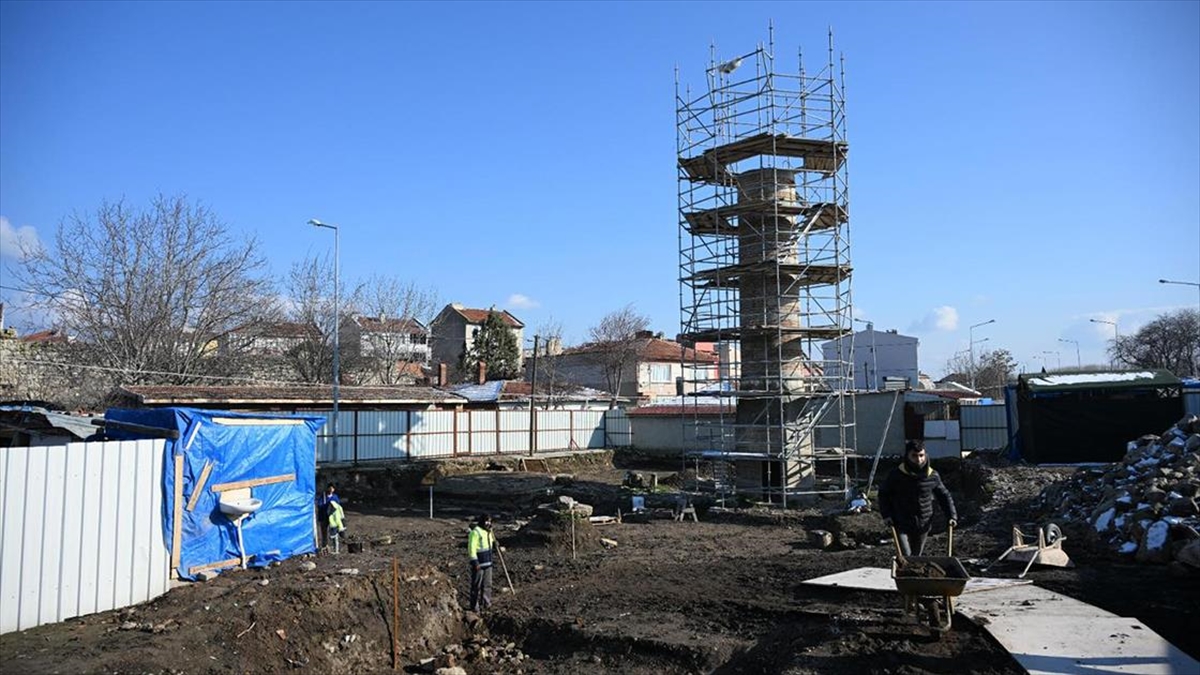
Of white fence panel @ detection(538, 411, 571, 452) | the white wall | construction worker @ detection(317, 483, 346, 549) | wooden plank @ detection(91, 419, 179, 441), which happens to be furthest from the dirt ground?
the white wall

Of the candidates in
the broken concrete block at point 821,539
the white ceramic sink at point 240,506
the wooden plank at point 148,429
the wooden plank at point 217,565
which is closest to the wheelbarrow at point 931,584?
the broken concrete block at point 821,539

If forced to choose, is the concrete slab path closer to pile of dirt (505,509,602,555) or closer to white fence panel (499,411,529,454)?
pile of dirt (505,509,602,555)

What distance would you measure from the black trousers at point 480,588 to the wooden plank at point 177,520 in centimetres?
397

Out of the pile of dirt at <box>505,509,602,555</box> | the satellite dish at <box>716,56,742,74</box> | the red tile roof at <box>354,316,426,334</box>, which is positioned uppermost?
the satellite dish at <box>716,56,742,74</box>

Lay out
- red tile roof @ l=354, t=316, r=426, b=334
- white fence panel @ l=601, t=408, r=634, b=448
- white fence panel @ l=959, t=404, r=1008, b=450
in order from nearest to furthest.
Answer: white fence panel @ l=959, t=404, r=1008, b=450
white fence panel @ l=601, t=408, r=634, b=448
red tile roof @ l=354, t=316, r=426, b=334

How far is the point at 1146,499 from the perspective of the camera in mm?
13695

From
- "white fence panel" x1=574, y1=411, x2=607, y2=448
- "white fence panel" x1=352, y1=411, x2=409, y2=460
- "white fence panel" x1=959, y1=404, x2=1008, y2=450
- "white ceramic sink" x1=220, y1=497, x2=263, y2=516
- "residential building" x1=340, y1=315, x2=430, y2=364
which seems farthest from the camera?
"residential building" x1=340, y1=315, x2=430, y2=364

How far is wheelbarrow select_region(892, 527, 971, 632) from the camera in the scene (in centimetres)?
758

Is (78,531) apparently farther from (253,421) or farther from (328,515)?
(328,515)

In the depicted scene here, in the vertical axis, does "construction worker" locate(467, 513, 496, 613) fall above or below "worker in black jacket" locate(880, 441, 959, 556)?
below

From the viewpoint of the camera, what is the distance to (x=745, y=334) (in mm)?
24438

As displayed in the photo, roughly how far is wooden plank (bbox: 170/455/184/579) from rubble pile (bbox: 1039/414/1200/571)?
13175 millimetres

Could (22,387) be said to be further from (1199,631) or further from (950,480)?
(1199,631)

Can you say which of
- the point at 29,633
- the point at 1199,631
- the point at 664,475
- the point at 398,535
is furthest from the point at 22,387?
the point at 1199,631
